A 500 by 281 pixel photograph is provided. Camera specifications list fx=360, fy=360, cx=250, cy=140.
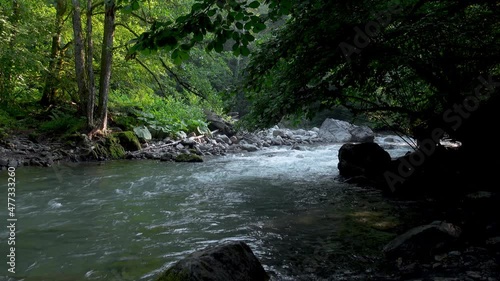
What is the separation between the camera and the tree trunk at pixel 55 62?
14.1 metres

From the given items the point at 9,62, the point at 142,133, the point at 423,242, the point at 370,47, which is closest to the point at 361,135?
the point at 142,133

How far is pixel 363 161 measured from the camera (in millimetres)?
9375

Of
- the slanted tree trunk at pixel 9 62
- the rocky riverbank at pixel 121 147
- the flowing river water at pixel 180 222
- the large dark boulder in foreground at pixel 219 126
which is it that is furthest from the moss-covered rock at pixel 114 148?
the large dark boulder in foreground at pixel 219 126

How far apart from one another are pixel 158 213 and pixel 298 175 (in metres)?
4.95

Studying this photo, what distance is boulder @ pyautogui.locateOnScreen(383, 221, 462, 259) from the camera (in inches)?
153

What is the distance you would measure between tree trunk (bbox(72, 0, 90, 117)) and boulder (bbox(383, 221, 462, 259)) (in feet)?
40.5

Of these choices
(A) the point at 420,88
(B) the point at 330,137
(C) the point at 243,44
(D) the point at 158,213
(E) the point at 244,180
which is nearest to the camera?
(C) the point at 243,44

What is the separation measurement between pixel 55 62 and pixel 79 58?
2.09m

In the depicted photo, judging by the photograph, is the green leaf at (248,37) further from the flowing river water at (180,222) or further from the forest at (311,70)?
the flowing river water at (180,222)

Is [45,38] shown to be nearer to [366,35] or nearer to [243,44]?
→ [366,35]

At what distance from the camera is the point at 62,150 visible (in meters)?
11.4

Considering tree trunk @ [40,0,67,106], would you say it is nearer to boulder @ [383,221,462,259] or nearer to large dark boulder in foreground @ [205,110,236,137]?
large dark boulder in foreground @ [205,110,236,137]

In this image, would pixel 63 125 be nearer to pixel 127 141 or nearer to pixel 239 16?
pixel 127 141

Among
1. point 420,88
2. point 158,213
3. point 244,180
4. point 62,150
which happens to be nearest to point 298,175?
point 244,180
